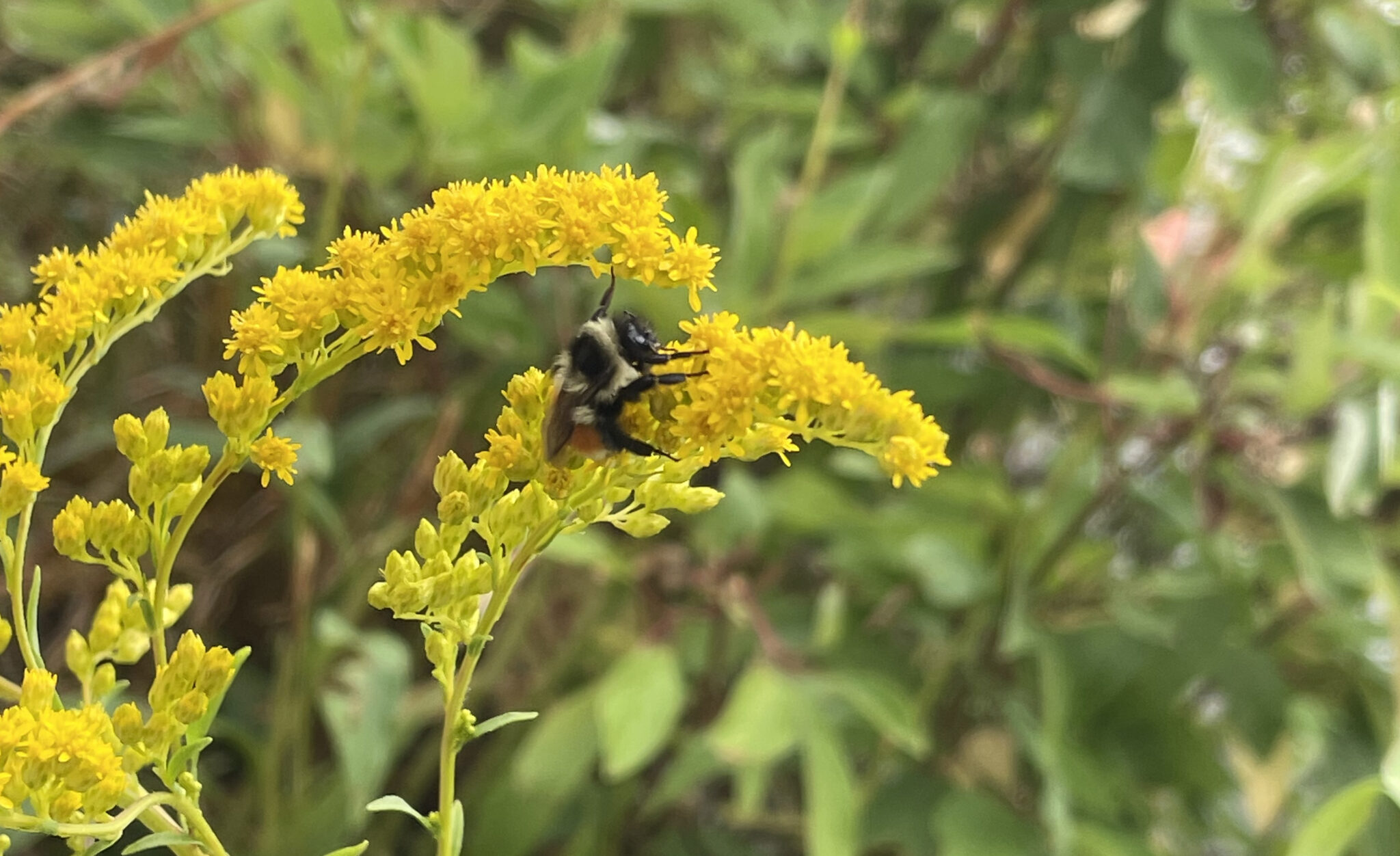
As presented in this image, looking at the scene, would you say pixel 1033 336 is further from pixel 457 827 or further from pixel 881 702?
pixel 457 827

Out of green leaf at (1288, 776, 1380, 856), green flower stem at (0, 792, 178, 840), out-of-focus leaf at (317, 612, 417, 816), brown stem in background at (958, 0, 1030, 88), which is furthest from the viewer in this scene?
brown stem in background at (958, 0, 1030, 88)

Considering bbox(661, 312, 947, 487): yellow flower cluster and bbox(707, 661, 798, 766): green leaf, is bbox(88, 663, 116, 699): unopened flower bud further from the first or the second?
bbox(707, 661, 798, 766): green leaf

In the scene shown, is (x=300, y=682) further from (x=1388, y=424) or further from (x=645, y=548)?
(x=1388, y=424)

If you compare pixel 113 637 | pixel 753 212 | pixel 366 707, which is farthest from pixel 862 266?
pixel 113 637

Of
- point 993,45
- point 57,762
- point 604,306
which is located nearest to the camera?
point 57,762

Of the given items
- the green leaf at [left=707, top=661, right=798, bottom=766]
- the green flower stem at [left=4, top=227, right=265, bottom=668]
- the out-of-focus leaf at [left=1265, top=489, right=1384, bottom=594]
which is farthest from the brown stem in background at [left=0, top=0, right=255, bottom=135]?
the out-of-focus leaf at [left=1265, top=489, right=1384, bottom=594]

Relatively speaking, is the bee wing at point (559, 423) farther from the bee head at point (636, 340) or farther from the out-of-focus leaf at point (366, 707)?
the out-of-focus leaf at point (366, 707)

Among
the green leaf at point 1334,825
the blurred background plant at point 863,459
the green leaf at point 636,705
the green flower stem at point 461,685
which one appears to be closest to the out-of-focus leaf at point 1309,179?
the blurred background plant at point 863,459
